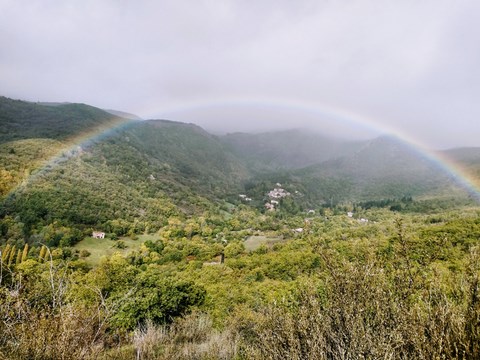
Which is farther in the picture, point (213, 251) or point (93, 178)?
point (93, 178)

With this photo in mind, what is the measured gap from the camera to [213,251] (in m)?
61.8

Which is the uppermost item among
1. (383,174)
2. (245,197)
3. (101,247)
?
(383,174)

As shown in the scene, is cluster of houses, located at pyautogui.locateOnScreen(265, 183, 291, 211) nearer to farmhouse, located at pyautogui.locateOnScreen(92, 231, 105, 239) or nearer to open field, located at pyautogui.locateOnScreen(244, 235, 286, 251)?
open field, located at pyautogui.locateOnScreen(244, 235, 286, 251)

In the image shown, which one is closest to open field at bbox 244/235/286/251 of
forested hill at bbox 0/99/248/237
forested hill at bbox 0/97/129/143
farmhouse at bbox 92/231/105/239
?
forested hill at bbox 0/99/248/237

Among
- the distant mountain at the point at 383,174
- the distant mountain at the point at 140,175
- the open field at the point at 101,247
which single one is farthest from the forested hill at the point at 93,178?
the distant mountain at the point at 383,174

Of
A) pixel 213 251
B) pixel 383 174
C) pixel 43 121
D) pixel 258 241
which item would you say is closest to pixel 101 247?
pixel 213 251

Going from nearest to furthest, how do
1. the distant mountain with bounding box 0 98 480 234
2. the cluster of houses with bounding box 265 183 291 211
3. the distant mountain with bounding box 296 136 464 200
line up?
the distant mountain with bounding box 0 98 480 234
the cluster of houses with bounding box 265 183 291 211
the distant mountain with bounding box 296 136 464 200

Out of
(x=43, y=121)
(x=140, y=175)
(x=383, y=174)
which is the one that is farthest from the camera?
(x=383, y=174)

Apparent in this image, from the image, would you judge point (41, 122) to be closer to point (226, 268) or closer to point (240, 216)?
point (240, 216)

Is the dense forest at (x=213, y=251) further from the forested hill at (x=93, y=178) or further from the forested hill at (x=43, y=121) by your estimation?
the forested hill at (x=43, y=121)

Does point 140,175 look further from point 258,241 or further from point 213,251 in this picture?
point 258,241

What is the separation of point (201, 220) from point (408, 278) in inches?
3330

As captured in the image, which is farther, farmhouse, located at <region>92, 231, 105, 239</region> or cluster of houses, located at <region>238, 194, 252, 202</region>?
cluster of houses, located at <region>238, 194, 252, 202</region>

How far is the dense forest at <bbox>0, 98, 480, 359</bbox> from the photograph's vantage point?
3137mm
